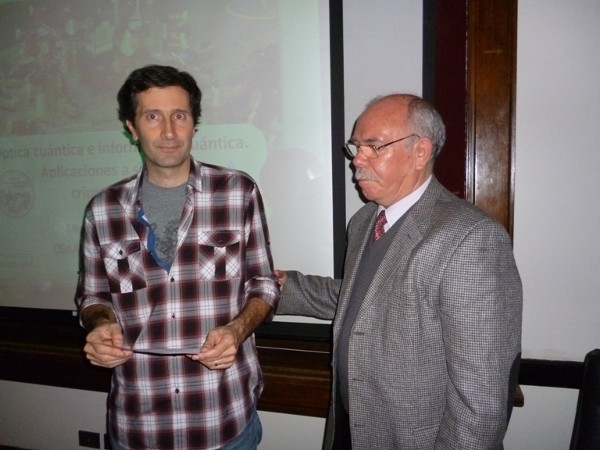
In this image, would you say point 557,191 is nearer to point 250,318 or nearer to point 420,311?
point 420,311

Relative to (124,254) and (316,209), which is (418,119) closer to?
(316,209)

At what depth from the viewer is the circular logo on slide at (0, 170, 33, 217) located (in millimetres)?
2357

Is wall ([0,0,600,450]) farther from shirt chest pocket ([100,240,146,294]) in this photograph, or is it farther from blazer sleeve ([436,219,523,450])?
shirt chest pocket ([100,240,146,294])

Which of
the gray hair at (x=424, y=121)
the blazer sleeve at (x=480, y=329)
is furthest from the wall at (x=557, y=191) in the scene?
the blazer sleeve at (x=480, y=329)

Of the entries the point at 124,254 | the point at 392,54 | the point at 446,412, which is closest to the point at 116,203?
the point at 124,254

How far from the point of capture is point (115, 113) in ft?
7.14

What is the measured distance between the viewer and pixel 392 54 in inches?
71.4

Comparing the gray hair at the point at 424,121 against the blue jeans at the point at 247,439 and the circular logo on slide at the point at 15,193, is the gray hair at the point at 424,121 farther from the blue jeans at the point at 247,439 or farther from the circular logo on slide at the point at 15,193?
the circular logo on slide at the point at 15,193

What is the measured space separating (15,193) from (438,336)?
8.28 ft

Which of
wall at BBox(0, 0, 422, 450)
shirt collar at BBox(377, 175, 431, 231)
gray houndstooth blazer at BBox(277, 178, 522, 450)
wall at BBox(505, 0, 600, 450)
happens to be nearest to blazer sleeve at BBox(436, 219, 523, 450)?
gray houndstooth blazer at BBox(277, 178, 522, 450)

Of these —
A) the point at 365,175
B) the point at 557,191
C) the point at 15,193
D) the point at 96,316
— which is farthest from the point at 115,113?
the point at 557,191

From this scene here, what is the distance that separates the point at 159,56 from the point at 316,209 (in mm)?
1185

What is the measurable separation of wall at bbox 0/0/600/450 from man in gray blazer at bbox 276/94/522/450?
71 centimetres

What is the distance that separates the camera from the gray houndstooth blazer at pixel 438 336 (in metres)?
1.00
